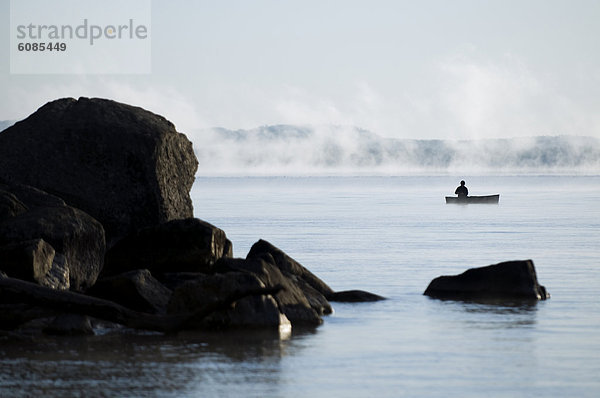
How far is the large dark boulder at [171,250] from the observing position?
58.6 ft

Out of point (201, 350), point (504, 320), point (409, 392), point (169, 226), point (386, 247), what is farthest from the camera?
point (386, 247)

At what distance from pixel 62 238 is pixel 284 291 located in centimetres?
344

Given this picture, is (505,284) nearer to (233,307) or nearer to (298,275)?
(298,275)

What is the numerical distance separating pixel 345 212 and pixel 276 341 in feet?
140

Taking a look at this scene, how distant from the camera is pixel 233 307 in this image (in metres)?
14.8

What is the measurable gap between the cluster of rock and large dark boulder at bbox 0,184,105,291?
0.8 inches

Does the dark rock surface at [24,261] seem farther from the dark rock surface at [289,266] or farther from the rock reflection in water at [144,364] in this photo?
the dark rock surface at [289,266]

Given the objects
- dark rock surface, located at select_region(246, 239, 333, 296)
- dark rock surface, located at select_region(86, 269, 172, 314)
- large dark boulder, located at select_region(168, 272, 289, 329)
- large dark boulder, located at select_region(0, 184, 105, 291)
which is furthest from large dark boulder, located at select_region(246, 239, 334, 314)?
large dark boulder, located at select_region(0, 184, 105, 291)

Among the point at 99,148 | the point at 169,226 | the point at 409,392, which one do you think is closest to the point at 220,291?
the point at 169,226

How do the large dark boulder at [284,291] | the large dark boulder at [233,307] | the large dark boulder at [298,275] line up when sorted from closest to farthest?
the large dark boulder at [233,307] < the large dark boulder at [284,291] < the large dark boulder at [298,275]

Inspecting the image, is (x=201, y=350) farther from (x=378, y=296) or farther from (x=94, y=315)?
(x=378, y=296)

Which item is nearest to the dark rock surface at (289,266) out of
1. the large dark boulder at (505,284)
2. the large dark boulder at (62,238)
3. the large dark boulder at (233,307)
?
the large dark boulder at (505,284)

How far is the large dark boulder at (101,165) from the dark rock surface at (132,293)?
13.3 ft

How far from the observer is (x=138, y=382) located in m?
11.1
